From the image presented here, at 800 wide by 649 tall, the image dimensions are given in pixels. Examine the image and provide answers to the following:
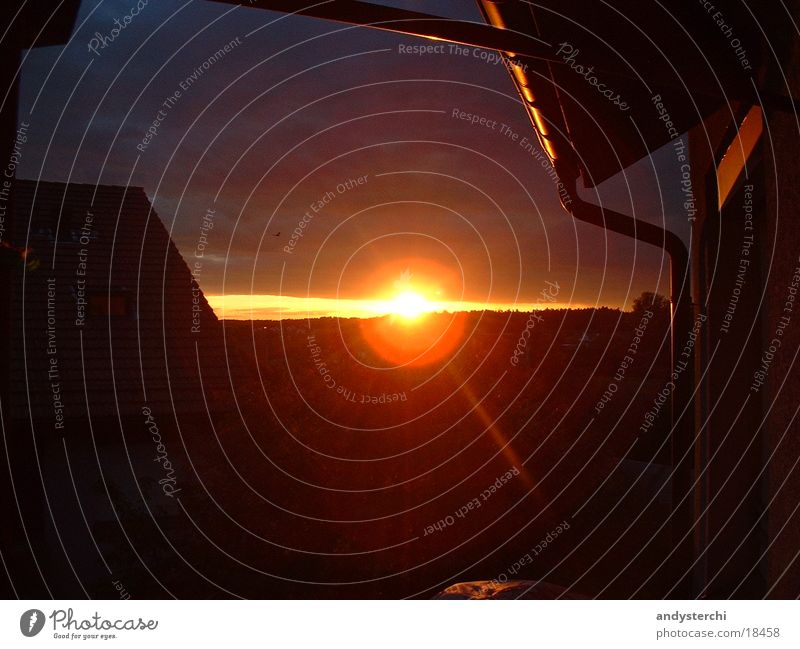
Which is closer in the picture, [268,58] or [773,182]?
[773,182]

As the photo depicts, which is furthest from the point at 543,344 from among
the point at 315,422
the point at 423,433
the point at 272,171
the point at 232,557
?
the point at 272,171

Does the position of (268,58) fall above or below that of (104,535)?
above

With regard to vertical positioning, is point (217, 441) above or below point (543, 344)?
below

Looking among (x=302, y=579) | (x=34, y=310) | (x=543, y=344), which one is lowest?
(x=302, y=579)

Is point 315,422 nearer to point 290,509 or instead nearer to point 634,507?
point 290,509

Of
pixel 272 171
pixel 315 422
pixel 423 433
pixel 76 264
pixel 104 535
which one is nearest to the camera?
pixel 272 171

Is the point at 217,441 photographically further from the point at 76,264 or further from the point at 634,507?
the point at 634,507

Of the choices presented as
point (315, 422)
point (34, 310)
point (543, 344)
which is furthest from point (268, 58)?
point (543, 344)

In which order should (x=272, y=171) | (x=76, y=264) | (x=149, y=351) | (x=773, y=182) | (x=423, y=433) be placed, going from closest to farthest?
(x=773, y=182), (x=272, y=171), (x=76, y=264), (x=149, y=351), (x=423, y=433)

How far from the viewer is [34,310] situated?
19.0 ft

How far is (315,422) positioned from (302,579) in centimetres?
254

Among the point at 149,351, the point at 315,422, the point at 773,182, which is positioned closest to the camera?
the point at 773,182

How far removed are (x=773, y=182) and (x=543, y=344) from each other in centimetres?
634

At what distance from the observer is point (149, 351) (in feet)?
23.5
